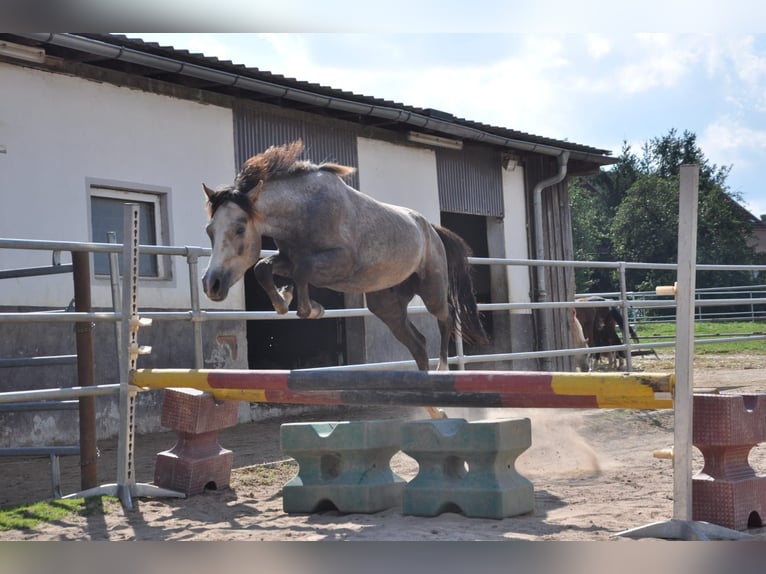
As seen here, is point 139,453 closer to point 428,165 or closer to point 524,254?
point 428,165

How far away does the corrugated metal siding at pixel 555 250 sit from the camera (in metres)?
11.2

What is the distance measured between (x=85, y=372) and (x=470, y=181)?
6785 mm

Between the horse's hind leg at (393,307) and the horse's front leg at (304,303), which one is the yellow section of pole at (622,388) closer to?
the horse's front leg at (304,303)

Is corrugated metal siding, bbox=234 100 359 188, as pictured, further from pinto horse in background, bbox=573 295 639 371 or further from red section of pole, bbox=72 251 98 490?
pinto horse in background, bbox=573 295 639 371

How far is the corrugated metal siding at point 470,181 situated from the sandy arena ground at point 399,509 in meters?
3.87

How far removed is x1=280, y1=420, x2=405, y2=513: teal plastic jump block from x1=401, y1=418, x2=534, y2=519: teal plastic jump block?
0.19 metres

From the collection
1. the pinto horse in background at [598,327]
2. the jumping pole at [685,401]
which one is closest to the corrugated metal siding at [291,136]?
the pinto horse in background at [598,327]

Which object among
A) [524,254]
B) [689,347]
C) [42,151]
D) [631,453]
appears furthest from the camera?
[524,254]

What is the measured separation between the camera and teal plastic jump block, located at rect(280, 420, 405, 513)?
3.94 metres

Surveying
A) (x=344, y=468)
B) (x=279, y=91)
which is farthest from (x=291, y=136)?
(x=344, y=468)

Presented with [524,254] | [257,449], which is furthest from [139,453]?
[524,254]

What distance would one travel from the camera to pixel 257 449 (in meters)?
6.16

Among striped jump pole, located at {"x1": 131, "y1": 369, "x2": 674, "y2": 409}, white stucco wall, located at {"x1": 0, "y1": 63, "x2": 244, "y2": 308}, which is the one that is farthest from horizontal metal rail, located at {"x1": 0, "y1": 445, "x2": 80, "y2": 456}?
white stucco wall, located at {"x1": 0, "y1": 63, "x2": 244, "y2": 308}

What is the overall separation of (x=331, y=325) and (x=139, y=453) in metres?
3.76
